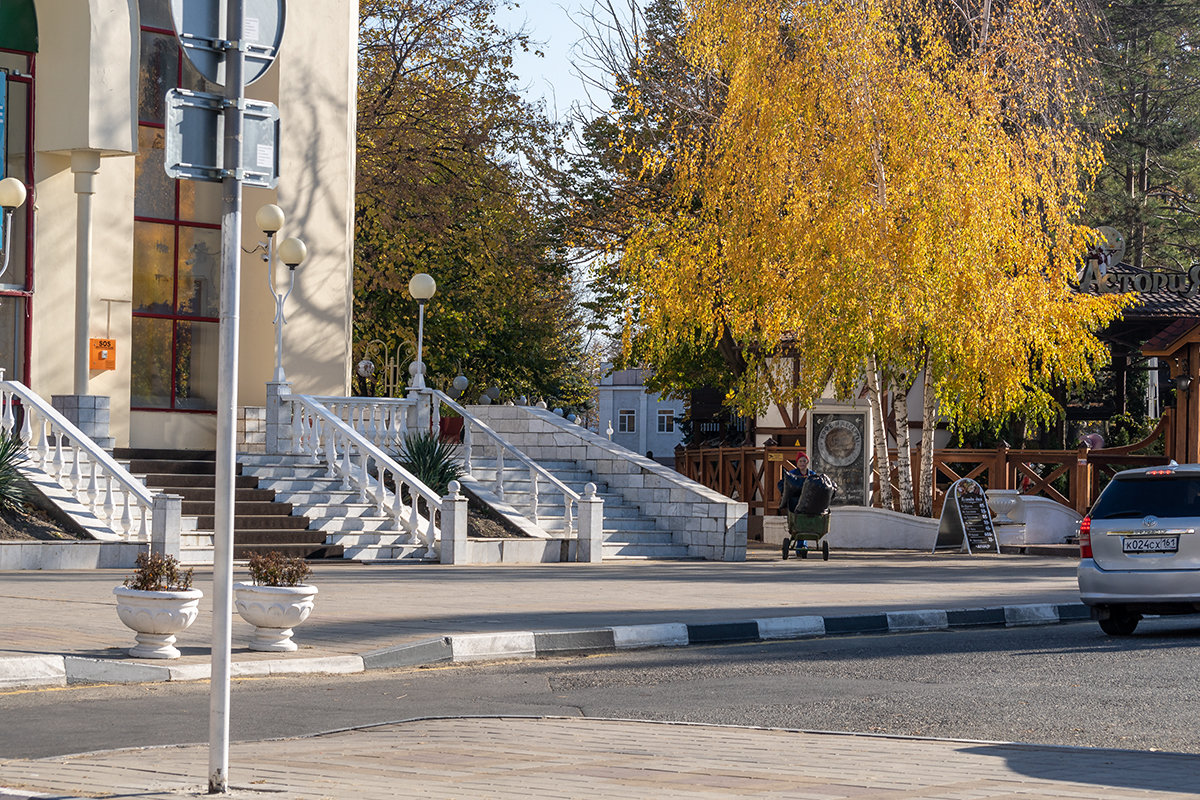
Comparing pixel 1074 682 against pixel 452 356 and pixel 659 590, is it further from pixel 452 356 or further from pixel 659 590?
pixel 452 356

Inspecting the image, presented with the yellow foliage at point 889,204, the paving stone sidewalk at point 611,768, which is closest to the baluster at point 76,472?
the yellow foliage at point 889,204

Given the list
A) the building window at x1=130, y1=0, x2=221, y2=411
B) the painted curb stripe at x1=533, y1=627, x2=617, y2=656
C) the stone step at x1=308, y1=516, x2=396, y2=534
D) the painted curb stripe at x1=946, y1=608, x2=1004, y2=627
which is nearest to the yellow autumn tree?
the stone step at x1=308, y1=516, x2=396, y2=534

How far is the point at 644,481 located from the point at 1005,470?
755cm

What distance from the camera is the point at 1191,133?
44.6 m

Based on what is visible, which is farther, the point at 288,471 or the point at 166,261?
the point at 166,261

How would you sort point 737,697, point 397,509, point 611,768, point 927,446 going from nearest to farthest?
point 611,768 < point 737,697 < point 397,509 < point 927,446

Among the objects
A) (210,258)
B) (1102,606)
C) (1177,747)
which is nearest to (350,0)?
(210,258)

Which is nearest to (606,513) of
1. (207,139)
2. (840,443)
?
(840,443)

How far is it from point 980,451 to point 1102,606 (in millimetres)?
16602

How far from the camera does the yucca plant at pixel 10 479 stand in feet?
65.6

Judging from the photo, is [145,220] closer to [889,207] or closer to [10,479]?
[10,479]

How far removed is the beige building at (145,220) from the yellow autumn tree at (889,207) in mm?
6422

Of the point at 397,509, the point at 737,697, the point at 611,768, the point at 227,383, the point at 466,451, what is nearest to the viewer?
the point at 227,383

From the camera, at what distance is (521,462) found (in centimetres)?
2736
